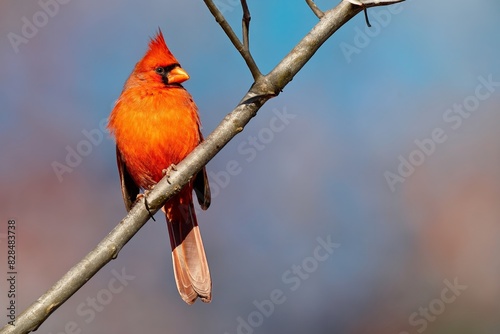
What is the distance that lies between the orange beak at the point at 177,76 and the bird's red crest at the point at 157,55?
0.27 ft

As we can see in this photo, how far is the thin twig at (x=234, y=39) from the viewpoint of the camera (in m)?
1.88

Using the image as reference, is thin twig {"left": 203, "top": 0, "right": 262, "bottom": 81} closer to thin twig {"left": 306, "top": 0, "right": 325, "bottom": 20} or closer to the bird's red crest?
thin twig {"left": 306, "top": 0, "right": 325, "bottom": 20}

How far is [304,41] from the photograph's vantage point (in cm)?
205

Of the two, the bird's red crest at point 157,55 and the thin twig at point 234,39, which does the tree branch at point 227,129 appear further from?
the bird's red crest at point 157,55

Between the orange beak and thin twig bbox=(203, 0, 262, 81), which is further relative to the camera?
the orange beak

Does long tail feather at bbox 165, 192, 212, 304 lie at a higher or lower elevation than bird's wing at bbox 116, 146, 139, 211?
lower

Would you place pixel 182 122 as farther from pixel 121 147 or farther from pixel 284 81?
pixel 284 81

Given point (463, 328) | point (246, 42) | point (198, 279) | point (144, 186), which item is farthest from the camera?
point (144, 186)

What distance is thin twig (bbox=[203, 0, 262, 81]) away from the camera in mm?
1878

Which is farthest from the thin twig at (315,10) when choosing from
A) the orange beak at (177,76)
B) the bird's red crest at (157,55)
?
the bird's red crest at (157,55)

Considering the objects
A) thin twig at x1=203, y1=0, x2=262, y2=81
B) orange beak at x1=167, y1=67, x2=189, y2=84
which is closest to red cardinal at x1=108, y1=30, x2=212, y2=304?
orange beak at x1=167, y1=67, x2=189, y2=84

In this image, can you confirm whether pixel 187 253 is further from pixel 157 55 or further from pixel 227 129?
pixel 227 129

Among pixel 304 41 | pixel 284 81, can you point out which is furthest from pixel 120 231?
pixel 304 41

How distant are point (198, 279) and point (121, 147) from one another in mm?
779
